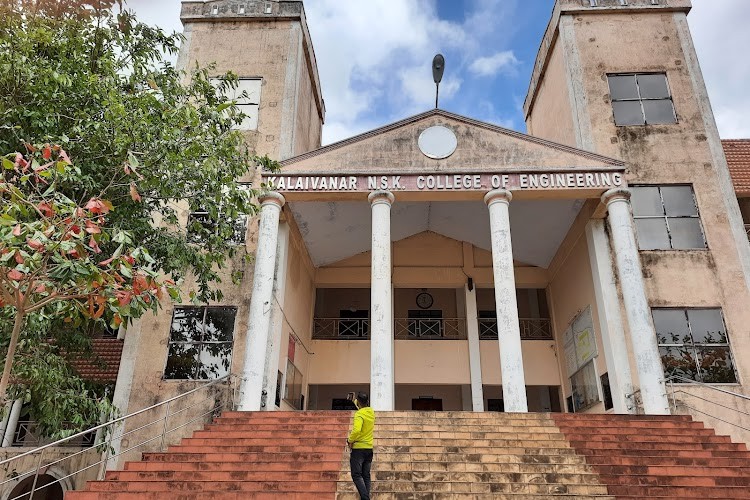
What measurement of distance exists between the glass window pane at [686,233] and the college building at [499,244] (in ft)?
0.15

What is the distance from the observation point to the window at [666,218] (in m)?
13.2

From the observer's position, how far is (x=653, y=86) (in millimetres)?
14906

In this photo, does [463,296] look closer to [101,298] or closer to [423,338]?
[423,338]

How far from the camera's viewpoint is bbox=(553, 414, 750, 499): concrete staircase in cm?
738

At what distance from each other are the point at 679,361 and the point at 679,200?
387 centimetres

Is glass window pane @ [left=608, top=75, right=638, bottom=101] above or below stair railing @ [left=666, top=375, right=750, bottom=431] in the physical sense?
above

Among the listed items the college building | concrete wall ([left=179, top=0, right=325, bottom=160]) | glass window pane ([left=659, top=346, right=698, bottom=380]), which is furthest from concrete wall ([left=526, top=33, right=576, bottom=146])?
concrete wall ([left=179, top=0, right=325, bottom=160])

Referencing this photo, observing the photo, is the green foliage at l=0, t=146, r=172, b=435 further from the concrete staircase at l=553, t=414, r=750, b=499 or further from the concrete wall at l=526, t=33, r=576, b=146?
the concrete wall at l=526, t=33, r=576, b=146

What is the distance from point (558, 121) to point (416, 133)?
17.9ft

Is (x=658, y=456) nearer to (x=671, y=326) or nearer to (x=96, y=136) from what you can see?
(x=671, y=326)

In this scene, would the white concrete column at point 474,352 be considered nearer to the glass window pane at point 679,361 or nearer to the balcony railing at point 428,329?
the balcony railing at point 428,329

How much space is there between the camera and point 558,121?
16.5 meters

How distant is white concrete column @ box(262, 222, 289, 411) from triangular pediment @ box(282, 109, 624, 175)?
5.55ft

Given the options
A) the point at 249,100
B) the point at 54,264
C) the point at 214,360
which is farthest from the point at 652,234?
the point at 54,264
